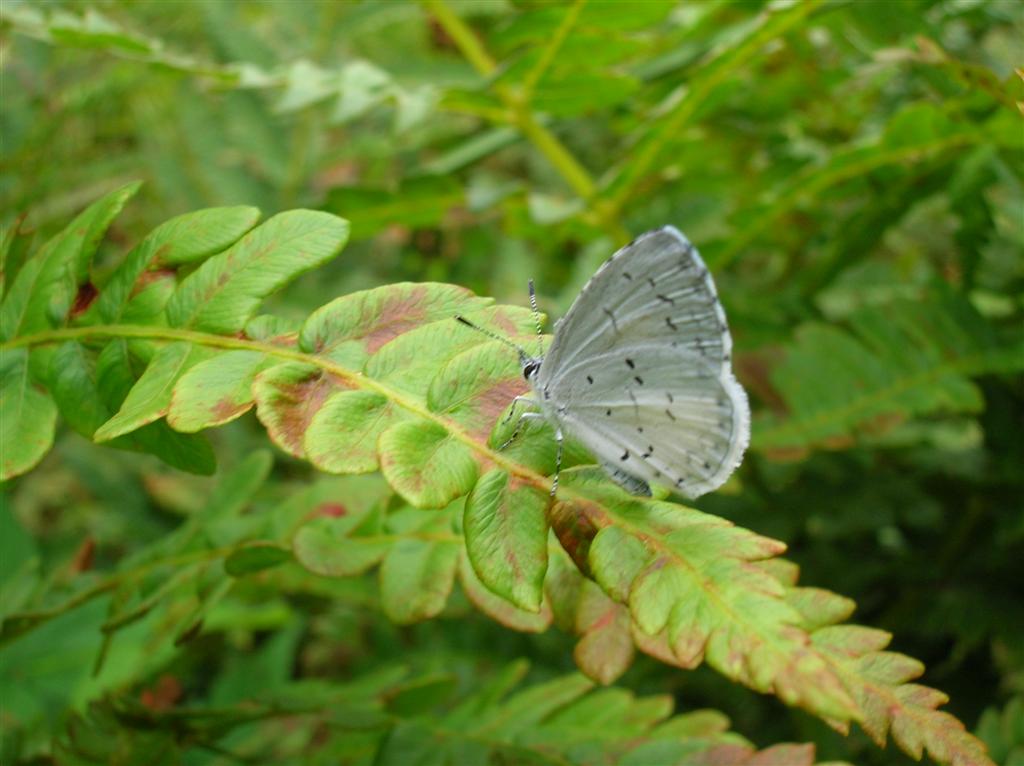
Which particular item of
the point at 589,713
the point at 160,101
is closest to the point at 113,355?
the point at 589,713

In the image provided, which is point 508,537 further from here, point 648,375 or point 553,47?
point 553,47

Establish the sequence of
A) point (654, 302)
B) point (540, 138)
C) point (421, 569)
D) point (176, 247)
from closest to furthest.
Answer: point (654, 302), point (176, 247), point (421, 569), point (540, 138)

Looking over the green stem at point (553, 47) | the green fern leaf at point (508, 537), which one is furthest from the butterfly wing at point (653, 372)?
the green stem at point (553, 47)

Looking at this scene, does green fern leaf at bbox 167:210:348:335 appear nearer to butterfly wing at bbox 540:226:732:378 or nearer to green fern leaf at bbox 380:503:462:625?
butterfly wing at bbox 540:226:732:378

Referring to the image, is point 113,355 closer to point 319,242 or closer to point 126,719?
point 319,242

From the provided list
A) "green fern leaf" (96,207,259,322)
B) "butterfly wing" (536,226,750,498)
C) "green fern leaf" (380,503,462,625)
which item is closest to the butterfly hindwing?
"butterfly wing" (536,226,750,498)

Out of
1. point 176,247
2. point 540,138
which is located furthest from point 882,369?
point 176,247
